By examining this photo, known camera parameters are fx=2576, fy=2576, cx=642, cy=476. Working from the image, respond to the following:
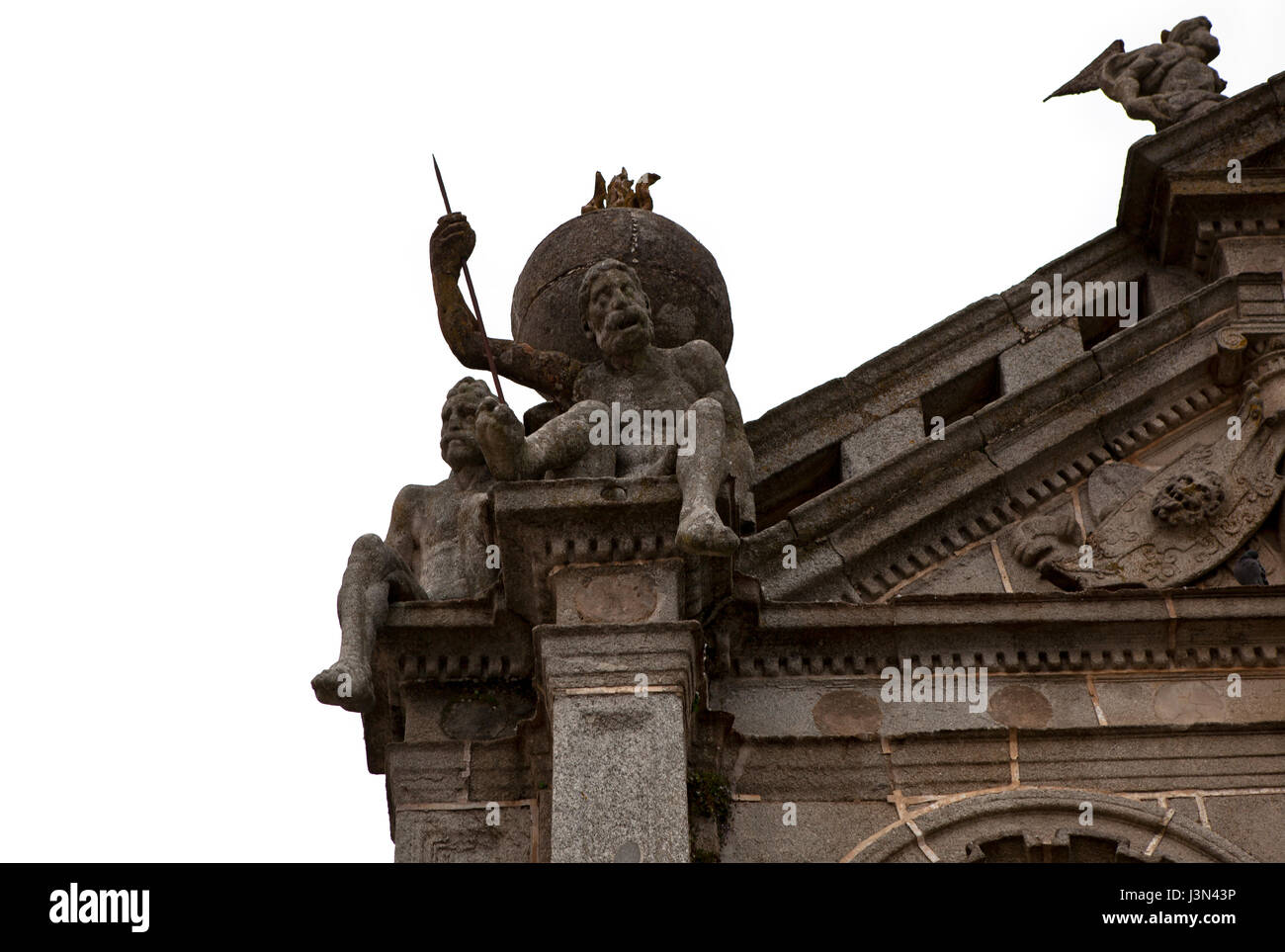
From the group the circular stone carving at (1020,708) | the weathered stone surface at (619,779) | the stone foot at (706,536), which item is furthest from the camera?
the circular stone carving at (1020,708)

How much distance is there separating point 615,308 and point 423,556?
145cm

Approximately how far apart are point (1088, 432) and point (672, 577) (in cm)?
266

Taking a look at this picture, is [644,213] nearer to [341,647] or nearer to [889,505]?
[889,505]

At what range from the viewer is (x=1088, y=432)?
12297mm

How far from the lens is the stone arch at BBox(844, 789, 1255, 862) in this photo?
10.5 metres

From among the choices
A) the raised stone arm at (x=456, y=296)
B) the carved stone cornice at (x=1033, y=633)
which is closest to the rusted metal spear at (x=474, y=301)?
the raised stone arm at (x=456, y=296)

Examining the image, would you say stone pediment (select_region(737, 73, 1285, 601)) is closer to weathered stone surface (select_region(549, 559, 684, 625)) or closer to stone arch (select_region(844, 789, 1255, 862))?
weathered stone surface (select_region(549, 559, 684, 625))

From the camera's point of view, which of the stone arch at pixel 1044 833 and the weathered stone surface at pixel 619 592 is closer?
the stone arch at pixel 1044 833

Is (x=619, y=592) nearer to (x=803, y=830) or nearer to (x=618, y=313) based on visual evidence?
(x=803, y=830)

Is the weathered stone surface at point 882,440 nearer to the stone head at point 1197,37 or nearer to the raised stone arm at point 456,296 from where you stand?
the raised stone arm at point 456,296

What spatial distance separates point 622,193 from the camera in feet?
44.4

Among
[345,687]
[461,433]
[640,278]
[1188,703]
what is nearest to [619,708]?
[345,687]

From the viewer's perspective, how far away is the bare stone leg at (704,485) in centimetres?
1013
